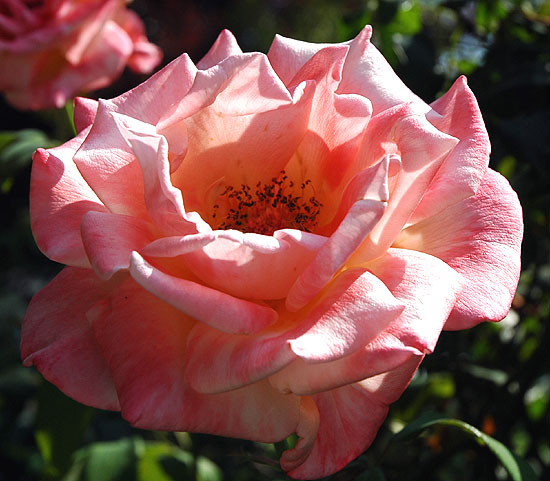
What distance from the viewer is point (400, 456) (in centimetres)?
79

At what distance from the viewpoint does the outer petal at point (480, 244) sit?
496 millimetres

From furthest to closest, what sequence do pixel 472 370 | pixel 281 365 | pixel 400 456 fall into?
1. pixel 472 370
2. pixel 400 456
3. pixel 281 365

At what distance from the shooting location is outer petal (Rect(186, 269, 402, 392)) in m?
0.44

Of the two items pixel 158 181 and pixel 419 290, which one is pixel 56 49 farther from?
pixel 419 290

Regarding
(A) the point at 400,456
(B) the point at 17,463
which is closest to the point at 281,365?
(A) the point at 400,456

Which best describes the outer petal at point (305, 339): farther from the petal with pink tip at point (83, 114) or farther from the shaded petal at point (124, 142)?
the petal with pink tip at point (83, 114)

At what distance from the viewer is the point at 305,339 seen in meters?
0.45

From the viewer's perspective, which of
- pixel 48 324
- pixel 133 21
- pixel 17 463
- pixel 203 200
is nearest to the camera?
pixel 48 324

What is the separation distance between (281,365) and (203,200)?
0.29 m

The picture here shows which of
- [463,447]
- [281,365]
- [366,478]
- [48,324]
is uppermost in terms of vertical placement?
[281,365]

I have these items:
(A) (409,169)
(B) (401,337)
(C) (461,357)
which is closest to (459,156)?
(A) (409,169)

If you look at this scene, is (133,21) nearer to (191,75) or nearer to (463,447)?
(191,75)

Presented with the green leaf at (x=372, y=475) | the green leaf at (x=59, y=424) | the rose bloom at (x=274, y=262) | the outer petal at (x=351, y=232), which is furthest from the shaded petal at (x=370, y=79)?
the green leaf at (x=59, y=424)

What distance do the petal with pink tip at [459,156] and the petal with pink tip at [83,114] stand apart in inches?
13.0
